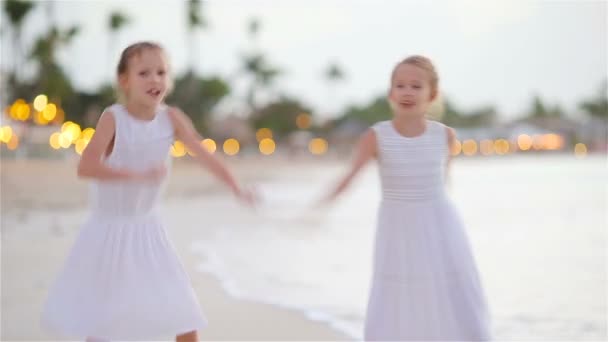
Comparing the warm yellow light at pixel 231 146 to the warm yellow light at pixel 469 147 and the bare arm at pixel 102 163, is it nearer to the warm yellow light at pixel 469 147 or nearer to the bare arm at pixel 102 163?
the warm yellow light at pixel 469 147

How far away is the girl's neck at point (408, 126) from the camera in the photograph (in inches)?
147

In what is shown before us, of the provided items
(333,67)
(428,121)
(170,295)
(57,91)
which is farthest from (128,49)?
(333,67)

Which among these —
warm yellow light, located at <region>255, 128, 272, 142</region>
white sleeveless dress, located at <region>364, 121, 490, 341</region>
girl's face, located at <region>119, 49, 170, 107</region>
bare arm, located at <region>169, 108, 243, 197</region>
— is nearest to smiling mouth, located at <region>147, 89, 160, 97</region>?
girl's face, located at <region>119, 49, 170, 107</region>

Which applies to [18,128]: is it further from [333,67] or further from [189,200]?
[333,67]

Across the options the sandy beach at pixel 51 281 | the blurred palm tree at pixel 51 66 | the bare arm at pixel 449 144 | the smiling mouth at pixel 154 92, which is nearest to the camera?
the smiling mouth at pixel 154 92

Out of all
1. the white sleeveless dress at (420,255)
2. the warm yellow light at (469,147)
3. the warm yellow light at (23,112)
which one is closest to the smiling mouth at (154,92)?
the white sleeveless dress at (420,255)

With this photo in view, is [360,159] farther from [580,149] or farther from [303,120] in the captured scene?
[580,149]

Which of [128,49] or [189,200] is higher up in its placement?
[128,49]

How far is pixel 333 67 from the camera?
389 ft

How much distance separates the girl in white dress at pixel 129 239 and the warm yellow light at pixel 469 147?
104 metres

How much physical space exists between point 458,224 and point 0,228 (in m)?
9.26

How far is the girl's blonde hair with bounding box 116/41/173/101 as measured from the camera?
354 cm

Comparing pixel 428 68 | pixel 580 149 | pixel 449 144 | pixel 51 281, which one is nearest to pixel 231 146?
pixel 580 149

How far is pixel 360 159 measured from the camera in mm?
3719
